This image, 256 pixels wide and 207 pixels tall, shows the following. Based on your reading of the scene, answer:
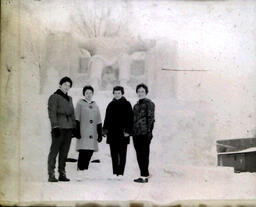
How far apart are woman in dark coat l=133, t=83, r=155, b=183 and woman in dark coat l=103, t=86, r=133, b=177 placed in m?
0.04

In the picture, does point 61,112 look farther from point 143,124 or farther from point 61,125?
point 143,124

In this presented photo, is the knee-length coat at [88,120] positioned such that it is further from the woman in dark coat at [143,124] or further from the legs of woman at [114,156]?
the woman in dark coat at [143,124]

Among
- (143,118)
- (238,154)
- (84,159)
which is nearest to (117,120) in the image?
(143,118)

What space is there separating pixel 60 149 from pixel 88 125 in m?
0.19

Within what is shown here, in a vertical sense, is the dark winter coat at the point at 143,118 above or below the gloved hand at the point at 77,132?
above

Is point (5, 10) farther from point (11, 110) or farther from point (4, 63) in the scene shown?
point (11, 110)

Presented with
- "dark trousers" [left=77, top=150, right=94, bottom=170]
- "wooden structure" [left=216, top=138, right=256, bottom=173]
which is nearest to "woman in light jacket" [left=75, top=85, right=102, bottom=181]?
"dark trousers" [left=77, top=150, right=94, bottom=170]

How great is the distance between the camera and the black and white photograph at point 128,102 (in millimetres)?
2104

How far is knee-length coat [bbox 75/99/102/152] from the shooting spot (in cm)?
213

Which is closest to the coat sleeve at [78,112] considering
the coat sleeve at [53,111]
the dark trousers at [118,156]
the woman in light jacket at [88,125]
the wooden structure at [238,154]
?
the woman in light jacket at [88,125]

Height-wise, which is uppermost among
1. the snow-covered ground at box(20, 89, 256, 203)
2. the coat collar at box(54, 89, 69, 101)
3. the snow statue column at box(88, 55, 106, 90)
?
the snow statue column at box(88, 55, 106, 90)

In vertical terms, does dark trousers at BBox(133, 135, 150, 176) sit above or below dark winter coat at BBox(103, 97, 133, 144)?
below

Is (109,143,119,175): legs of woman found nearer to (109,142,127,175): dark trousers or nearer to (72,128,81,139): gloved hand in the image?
(109,142,127,175): dark trousers

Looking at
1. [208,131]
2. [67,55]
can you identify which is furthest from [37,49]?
[208,131]
